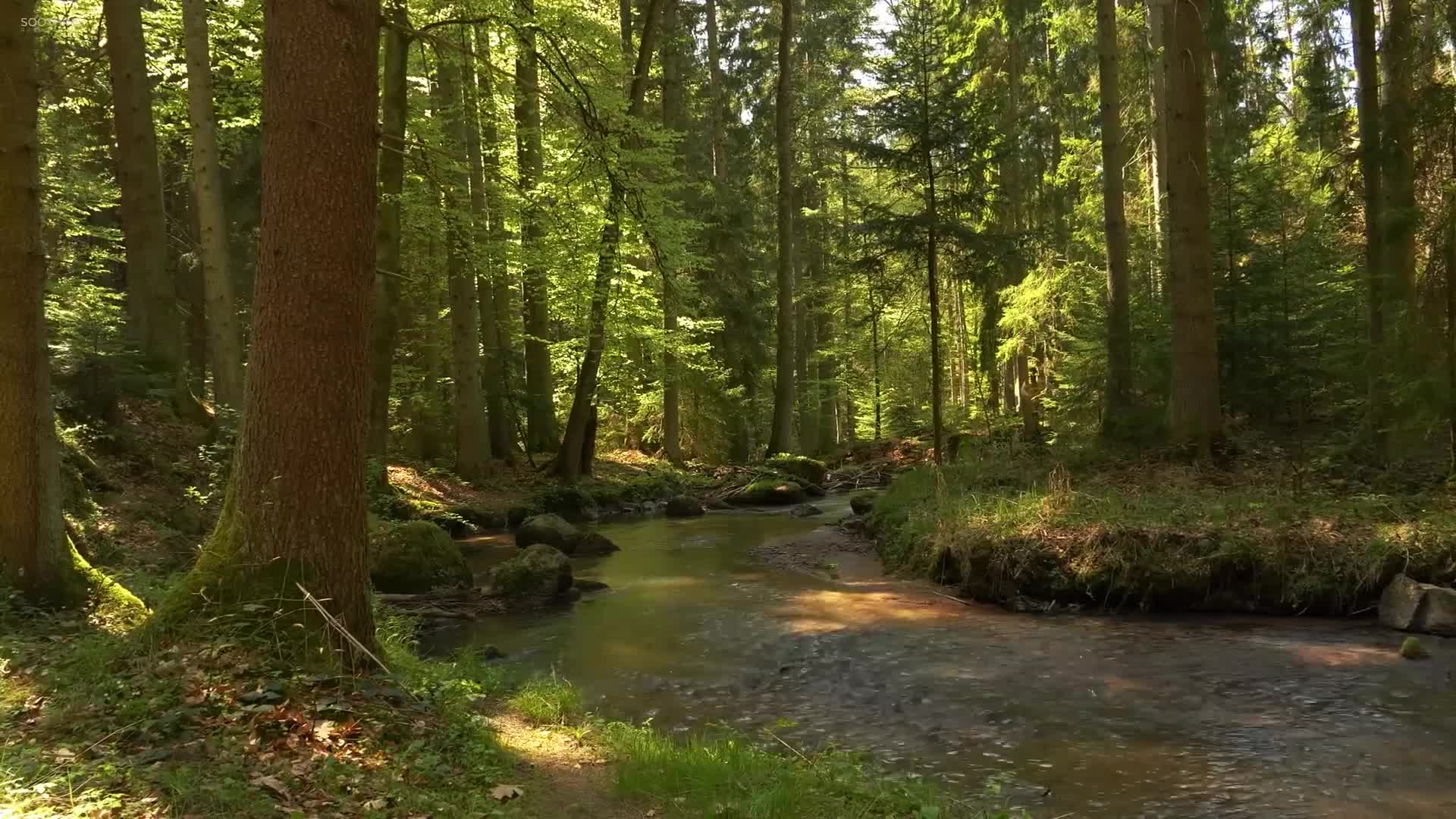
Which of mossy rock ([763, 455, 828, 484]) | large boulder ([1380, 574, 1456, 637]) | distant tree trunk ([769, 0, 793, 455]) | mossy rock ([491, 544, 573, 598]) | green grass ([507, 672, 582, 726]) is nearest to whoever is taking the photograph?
green grass ([507, 672, 582, 726])

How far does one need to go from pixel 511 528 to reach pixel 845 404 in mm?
31328

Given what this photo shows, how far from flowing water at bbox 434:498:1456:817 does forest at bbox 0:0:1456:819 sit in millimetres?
56

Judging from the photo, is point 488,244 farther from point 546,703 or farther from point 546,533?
point 546,703

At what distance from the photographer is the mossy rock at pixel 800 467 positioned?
23.3m

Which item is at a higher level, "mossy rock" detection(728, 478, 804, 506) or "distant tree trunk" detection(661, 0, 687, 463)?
"distant tree trunk" detection(661, 0, 687, 463)

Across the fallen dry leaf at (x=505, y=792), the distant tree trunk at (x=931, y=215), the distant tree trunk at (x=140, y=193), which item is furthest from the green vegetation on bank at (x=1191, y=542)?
the distant tree trunk at (x=140, y=193)

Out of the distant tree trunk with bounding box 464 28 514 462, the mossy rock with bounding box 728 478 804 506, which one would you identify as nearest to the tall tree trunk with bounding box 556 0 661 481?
the distant tree trunk with bounding box 464 28 514 462

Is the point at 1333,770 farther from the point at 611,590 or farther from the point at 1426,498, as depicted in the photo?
the point at 611,590

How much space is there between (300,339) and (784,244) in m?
20.9

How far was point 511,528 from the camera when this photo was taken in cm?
1694

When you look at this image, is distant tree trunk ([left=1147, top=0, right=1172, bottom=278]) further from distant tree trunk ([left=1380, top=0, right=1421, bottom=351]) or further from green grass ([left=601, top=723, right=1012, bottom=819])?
green grass ([left=601, top=723, right=1012, bottom=819])

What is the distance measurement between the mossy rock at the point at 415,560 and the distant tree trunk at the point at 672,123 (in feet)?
37.3

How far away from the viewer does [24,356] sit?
18.6 feet

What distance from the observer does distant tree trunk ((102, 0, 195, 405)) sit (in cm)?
1241
